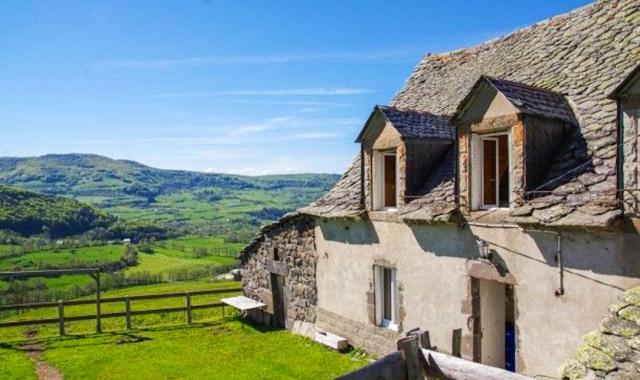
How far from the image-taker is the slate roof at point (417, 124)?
12031mm

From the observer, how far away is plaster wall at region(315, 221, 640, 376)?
26.1ft

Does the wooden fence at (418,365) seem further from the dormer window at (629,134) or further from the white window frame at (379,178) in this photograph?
the white window frame at (379,178)

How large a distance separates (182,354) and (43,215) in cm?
9858

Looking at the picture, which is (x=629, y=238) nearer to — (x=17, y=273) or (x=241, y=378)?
(x=241, y=378)

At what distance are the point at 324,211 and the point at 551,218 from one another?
6887mm

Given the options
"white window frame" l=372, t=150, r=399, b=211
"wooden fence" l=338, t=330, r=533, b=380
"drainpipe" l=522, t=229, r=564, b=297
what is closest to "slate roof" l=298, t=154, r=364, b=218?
"white window frame" l=372, t=150, r=399, b=211

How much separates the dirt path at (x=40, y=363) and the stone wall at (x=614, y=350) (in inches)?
494

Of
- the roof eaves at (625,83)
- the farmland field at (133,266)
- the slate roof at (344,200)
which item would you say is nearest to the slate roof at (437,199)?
the slate roof at (344,200)

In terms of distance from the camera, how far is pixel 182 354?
49.4ft

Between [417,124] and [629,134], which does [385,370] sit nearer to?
[629,134]

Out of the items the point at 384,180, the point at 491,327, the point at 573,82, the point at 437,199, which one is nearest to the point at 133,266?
the point at 384,180

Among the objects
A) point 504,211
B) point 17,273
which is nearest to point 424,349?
point 504,211

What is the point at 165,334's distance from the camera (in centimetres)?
1778

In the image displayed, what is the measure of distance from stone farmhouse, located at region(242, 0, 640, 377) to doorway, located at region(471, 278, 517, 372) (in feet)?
0.12
